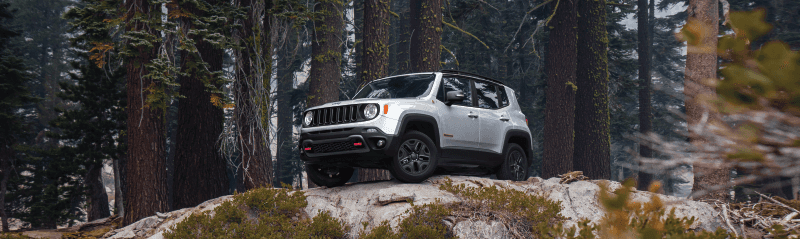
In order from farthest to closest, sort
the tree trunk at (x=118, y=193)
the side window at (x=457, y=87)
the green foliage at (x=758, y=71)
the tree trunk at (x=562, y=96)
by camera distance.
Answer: the tree trunk at (x=118, y=193), the tree trunk at (x=562, y=96), the side window at (x=457, y=87), the green foliage at (x=758, y=71)

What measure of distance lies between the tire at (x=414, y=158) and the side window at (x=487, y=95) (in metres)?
1.67

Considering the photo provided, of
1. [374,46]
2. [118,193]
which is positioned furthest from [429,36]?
[118,193]

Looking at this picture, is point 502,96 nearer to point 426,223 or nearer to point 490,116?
point 490,116

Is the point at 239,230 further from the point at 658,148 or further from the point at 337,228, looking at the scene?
the point at 658,148

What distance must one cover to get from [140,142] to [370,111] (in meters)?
5.36

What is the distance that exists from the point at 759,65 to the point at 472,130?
254 inches

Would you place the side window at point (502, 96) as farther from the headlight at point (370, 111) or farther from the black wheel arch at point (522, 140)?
the headlight at point (370, 111)

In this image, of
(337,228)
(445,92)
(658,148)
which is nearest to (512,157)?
(445,92)

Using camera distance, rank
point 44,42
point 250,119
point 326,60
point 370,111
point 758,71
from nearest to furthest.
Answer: point 758,71 < point 370,111 < point 250,119 < point 326,60 < point 44,42

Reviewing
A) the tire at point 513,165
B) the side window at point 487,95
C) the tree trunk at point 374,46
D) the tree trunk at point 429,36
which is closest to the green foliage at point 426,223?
the tire at point 513,165

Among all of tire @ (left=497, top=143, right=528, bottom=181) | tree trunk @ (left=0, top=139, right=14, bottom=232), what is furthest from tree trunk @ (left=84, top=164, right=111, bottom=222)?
tire @ (left=497, top=143, right=528, bottom=181)

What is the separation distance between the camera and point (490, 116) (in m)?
8.16

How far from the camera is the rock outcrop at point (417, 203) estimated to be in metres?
6.63

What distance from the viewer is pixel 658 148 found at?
5.70 ft
